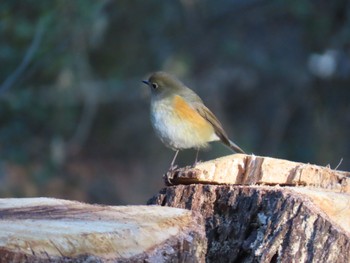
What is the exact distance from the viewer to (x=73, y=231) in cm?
381

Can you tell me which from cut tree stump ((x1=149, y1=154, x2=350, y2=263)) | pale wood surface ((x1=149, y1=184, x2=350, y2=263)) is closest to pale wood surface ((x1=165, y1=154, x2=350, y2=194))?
cut tree stump ((x1=149, y1=154, x2=350, y2=263))

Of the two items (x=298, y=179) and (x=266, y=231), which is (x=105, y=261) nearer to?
(x=266, y=231)

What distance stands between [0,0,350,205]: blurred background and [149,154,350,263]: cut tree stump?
341 centimetres

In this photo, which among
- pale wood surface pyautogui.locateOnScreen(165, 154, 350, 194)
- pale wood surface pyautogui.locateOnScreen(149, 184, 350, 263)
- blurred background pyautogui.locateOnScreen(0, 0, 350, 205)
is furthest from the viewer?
blurred background pyautogui.locateOnScreen(0, 0, 350, 205)

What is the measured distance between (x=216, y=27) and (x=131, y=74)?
1.30m

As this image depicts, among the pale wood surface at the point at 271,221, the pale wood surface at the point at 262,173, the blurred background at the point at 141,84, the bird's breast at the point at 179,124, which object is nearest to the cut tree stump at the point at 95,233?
the pale wood surface at the point at 271,221

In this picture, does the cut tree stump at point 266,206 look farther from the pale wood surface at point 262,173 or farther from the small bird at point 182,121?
the small bird at point 182,121

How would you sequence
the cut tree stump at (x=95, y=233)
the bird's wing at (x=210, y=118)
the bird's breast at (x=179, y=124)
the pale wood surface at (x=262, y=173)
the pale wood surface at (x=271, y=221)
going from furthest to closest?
1. the bird's wing at (x=210, y=118)
2. the bird's breast at (x=179, y=124)
3. the pale wood surface at (x=262, y=173)
4. the pale wood surface at (x=271, y=221)
5. the cut tree stump at (x=95, y=233)

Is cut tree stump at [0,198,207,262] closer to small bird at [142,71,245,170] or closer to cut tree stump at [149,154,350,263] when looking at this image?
cut tree stump at [149,154,350,263]

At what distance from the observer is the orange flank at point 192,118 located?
694 centimetres

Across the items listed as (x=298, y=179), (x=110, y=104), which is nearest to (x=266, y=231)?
(x=298, y=179)

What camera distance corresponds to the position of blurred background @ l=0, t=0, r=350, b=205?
8.98 metres

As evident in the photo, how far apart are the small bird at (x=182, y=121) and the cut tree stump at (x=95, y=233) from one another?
250 cm

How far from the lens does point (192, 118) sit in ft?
22.8
